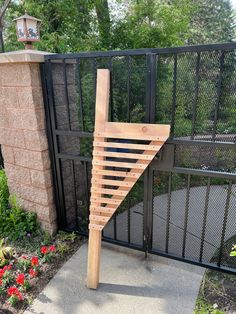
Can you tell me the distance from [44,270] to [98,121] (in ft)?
4.96

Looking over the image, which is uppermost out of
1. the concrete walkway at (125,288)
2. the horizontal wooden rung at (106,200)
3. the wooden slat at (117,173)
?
the wooden slat at (117,173)

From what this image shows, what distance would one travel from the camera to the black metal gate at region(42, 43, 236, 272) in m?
1.88

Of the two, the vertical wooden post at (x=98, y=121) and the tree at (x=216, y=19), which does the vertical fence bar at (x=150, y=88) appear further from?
the tree at (x=216, y=19)

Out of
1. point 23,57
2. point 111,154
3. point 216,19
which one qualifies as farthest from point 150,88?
point 216,19

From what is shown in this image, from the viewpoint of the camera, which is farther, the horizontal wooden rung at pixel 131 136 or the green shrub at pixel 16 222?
the green shrub at pixel 16 222

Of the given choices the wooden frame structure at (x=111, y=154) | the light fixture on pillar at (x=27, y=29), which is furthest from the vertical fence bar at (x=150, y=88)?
the light fixture on pillar at (x=27, y=29)

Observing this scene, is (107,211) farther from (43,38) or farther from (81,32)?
(81,32)

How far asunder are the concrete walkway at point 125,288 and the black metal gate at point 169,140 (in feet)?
0.52

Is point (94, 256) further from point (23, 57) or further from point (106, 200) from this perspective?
point (23, 57)

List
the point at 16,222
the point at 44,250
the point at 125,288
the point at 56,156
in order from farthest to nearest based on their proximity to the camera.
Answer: the point at 16,222 < the point at 56,156 < the point at 44,250 < the point at 125,288

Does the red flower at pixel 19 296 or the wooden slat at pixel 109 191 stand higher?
the wooden slat at pixel 109 191

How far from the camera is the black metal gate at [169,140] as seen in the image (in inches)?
73.8

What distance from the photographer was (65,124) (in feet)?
8.44

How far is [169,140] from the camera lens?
2.06 meters
